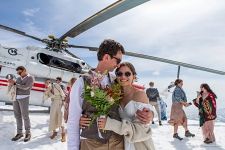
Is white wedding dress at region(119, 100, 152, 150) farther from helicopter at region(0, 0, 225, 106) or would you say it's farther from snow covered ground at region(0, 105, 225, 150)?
helicopter at region(0, 0, 225, 106)

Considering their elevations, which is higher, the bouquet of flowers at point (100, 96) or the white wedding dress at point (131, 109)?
the bouquet of flowers at point (100, 96)

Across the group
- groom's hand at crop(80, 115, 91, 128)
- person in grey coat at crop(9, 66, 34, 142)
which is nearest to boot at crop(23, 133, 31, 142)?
person in grey coat at crop(9, 66, 34, 142)

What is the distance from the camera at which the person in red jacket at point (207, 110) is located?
32.6 ft

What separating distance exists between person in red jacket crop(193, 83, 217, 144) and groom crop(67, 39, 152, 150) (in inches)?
305

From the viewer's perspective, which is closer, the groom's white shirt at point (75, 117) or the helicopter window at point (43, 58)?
the groom's white shirt at point (75, 117)

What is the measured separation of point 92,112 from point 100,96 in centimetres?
17

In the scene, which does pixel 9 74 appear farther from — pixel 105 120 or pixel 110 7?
pixel 105 120

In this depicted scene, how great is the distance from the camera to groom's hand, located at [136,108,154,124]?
2553mm

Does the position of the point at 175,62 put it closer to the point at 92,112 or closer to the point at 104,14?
the point at 104,14

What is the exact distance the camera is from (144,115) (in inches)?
101

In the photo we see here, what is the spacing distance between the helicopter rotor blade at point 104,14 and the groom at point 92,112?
3.06 meters

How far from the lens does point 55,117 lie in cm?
939

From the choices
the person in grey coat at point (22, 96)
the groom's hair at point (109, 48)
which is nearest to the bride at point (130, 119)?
the groom's hair at point (109, 48)

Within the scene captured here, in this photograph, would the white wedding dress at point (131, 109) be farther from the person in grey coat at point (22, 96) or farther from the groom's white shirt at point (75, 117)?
the person in grey coat at point (22, 96)
